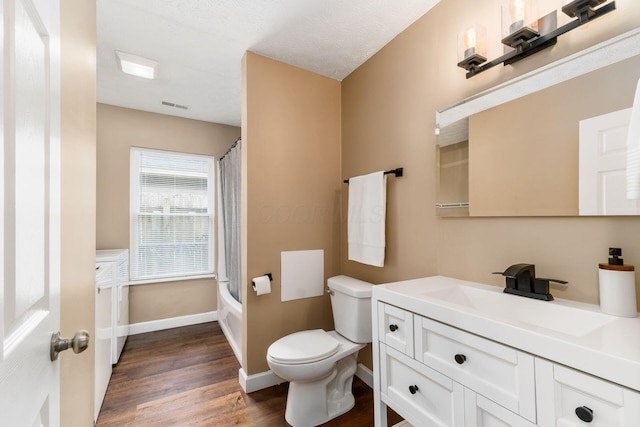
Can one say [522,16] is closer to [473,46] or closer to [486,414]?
[473,46]

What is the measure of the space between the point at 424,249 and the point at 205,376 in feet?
6.31

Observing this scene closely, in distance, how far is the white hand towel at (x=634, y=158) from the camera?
627mm

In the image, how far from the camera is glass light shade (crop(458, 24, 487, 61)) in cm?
135

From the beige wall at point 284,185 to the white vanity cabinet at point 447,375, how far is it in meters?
0.97

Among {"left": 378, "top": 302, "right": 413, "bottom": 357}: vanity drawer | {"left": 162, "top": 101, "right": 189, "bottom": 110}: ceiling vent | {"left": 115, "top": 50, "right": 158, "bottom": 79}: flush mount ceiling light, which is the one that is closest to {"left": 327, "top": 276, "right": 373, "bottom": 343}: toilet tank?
{"left": 378, "top": 302, "right": 413, "bottom": 357}: vanity drawer

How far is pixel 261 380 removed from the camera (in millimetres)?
2016

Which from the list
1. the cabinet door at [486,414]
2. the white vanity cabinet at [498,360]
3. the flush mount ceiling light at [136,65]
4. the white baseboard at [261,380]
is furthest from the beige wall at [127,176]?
the cabinet door at [486,414]

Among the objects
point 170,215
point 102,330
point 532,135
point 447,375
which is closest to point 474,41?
point 532,135

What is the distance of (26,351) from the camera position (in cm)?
50

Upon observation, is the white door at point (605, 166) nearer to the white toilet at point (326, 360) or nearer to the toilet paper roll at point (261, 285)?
the white toilet at point (326, 360)

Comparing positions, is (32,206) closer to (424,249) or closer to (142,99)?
(424,249)

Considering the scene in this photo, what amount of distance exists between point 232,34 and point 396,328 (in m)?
2.04

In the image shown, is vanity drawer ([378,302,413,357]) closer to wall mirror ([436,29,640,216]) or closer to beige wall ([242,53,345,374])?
wall mirror ([436,29,640,216])

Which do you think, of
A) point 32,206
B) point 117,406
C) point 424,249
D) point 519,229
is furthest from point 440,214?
point 117,406
